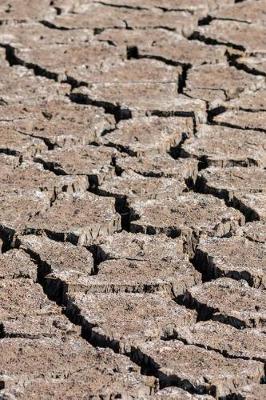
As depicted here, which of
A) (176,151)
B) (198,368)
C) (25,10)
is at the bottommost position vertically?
(25,10)

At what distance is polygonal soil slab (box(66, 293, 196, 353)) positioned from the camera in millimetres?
3768

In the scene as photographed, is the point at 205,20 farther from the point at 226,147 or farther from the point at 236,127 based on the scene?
the point at 226,147

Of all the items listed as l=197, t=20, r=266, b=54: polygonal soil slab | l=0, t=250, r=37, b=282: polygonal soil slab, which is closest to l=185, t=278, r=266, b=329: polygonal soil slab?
l=0, t=250, r=37, b=282: polygonal soil slab

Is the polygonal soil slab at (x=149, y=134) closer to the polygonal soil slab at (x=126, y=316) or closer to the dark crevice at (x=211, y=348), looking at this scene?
the polygonal soil slab at (x=126, y=316)

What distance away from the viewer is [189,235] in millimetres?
4430

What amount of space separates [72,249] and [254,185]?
80 cm

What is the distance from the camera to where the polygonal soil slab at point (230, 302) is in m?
3.86

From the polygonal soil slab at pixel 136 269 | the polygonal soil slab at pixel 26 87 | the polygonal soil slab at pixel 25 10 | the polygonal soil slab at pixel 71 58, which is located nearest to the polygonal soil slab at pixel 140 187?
the polygonal soil slab at pixel 136 269

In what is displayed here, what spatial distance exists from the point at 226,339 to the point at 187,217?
0.87 metres

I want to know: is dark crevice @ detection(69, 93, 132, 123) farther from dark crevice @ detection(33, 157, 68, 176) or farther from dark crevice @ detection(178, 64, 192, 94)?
dark crevice @ detection(33, 157, 68, 176)

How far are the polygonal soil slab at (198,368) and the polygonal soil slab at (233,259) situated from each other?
1.54 ft

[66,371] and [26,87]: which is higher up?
[66,371]

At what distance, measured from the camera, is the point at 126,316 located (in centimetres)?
388

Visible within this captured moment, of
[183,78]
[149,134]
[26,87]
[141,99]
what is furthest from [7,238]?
[183,78]
